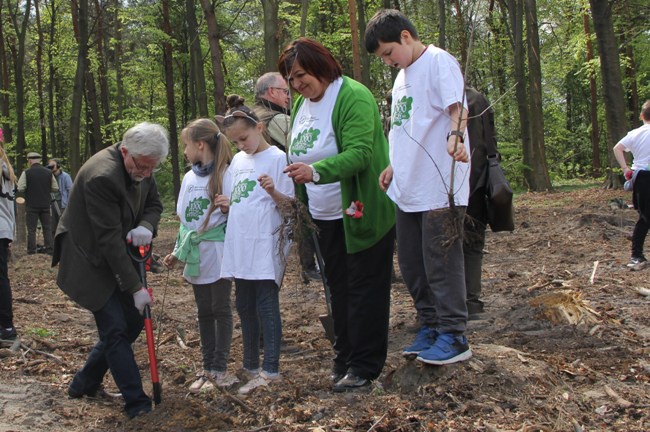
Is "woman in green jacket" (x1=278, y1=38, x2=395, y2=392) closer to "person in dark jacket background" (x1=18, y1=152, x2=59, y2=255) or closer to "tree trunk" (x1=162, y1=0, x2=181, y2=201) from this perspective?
"person in dark jacket background" (x1=18, y1=152, x2=59, y2=255)

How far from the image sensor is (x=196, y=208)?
5.04 m

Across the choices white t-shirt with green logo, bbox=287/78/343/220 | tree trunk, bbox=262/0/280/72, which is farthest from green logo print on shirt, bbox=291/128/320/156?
tree trunk, bbox=262/0/280/72

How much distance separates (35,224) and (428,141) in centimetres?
1310

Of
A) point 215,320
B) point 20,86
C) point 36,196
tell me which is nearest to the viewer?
point 215,320

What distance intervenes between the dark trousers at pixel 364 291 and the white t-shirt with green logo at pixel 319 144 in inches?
3.5

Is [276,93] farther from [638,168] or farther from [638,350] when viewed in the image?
[638,168]

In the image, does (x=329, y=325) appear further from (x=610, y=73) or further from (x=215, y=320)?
(x=610, y=73)

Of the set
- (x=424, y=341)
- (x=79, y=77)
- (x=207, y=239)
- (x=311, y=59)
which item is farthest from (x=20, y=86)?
(x=424, y=341)

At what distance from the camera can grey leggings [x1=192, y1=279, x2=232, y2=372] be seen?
196 inches

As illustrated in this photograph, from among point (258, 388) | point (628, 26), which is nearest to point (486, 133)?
point (258, 388)

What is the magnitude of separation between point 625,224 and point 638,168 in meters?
4.15

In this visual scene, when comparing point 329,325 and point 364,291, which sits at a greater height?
point 364,291

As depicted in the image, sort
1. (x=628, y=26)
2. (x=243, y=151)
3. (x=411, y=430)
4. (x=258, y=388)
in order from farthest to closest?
(x=628, y=26), (x=243, y=151), (x=258, y=388), (x=411, y=430)

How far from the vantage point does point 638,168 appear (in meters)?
8.29
